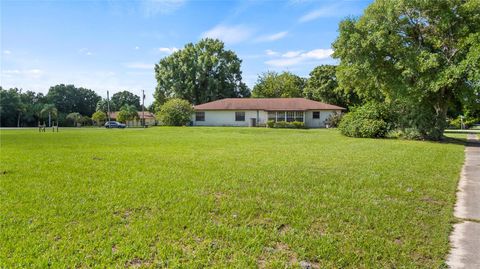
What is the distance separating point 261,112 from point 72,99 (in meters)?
59.5

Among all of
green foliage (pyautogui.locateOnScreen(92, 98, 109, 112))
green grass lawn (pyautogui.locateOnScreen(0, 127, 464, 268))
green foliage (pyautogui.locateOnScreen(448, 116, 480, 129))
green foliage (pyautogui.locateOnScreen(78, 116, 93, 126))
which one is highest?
green foliage (pyautogui.locateOnScreen(92, 98, 109, 112))

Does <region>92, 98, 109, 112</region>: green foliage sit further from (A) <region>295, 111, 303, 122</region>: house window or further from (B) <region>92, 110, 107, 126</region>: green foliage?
(A) <region>295, 111, 303, 122</region>: house window

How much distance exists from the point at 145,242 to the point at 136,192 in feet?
A: 6.76

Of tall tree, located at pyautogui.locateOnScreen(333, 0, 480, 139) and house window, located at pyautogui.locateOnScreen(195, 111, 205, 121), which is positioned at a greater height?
tall tree, located at pyautogui.locateOnScreen(333, 0, 480, 139)

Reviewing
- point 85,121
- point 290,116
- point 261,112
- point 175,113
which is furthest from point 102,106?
point 290,116

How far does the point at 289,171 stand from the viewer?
740cm

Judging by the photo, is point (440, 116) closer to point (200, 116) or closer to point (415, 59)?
point (415, 59)

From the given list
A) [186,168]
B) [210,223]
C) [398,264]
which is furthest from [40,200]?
[398,264]

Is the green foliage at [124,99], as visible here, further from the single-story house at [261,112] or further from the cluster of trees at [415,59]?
the cluster of trees at [415,59]

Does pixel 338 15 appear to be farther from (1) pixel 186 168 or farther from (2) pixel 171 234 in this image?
(2) pixel 171 234

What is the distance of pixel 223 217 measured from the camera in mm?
4199

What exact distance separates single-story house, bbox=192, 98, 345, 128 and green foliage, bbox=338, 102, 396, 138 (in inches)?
726

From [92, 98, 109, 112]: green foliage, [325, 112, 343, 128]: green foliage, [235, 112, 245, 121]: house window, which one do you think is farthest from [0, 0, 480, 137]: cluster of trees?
[92, 98, 109, 112]: green foliage

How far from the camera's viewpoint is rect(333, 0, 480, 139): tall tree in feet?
52.0
